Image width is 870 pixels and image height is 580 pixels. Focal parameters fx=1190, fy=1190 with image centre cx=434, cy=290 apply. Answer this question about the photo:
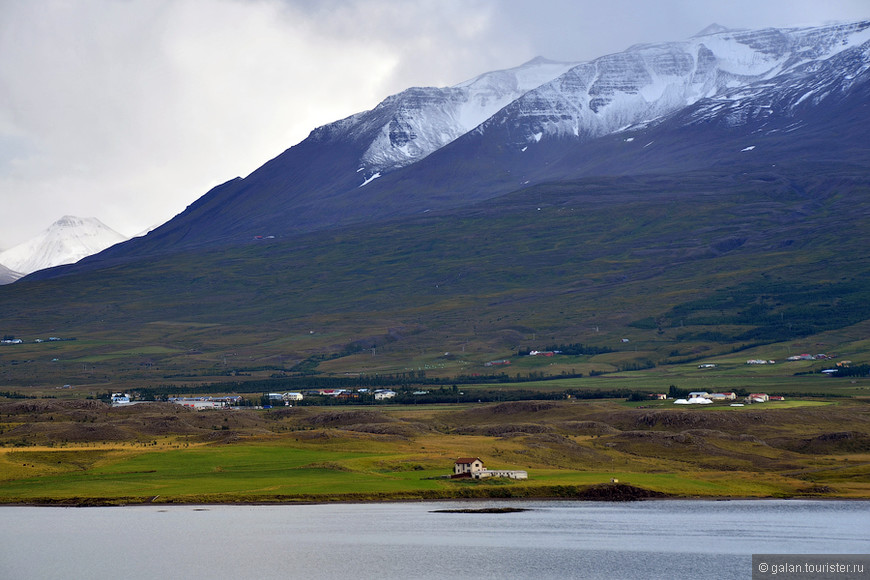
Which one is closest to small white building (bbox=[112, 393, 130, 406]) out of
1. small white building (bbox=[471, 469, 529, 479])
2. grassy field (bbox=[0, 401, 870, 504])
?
grassy field (bbox=[0, 401, 870, 504])

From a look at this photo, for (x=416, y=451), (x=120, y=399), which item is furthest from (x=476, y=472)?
(x=120, y=399)

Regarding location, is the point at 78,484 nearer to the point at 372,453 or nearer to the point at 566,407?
the point at 372,453

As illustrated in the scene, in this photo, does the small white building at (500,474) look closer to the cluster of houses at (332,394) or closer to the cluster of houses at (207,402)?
the cluster of houses at (207,402)

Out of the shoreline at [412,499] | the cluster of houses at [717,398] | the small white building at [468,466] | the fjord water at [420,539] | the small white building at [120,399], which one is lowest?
the fjord water at [420,539]

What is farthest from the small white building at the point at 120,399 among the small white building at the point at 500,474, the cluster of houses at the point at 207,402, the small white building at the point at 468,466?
the small white building at the point at 500,474

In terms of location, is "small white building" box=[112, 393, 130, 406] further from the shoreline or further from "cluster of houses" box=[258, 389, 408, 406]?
the shoreline

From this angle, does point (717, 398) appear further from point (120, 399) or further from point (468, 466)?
point (120, 399)

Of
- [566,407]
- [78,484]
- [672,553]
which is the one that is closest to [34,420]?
[78,484]
